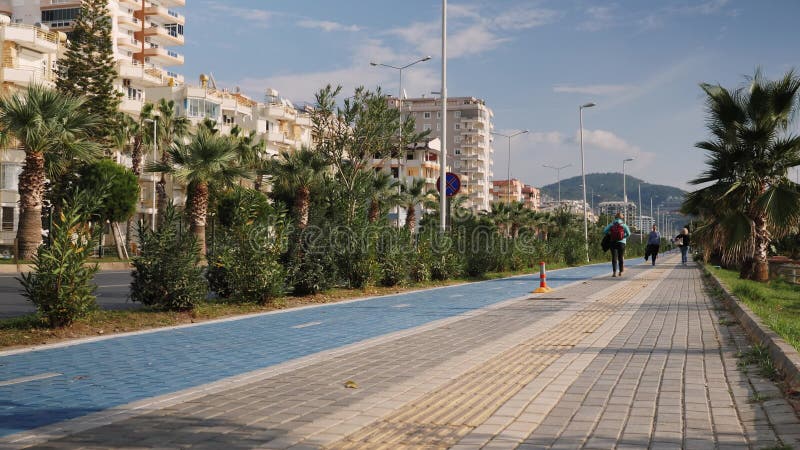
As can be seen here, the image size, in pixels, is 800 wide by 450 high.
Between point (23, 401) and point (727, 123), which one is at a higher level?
point (727, 123)

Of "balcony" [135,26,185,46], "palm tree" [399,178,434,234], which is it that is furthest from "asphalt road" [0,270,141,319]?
"balcony" [135,26,185,46]

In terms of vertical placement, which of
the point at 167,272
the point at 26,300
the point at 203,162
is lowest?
the point at 26,300

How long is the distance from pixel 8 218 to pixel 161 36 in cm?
4438

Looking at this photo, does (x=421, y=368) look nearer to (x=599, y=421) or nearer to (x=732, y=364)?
(x=599, y=421)

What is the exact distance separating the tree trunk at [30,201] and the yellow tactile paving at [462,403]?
27172 mm

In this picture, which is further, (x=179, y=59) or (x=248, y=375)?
(x=179, y=59)

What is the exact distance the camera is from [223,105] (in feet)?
233

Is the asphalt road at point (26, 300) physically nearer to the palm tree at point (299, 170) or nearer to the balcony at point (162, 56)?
the palm tree at point (299, 170)

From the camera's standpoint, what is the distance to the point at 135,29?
83.9 m

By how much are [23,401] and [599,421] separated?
4.24 meters

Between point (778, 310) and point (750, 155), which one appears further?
point (750, 155)

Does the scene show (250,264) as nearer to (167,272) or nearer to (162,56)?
(167,272)

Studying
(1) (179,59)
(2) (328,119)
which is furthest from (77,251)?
(1) (179,59)

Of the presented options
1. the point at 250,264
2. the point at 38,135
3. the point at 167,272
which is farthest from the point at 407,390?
the point at 38,135
